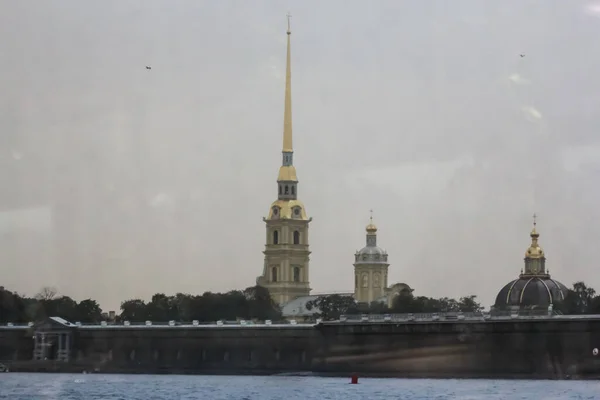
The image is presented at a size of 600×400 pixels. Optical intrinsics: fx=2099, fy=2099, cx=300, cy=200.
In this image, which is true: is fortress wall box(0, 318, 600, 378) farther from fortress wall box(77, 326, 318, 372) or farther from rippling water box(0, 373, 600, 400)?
Result: rippling water box(0, 373, 600, 400)

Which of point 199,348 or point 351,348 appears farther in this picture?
point 199,348

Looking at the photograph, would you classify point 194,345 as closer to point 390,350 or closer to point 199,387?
point 390,350

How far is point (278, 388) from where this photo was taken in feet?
411

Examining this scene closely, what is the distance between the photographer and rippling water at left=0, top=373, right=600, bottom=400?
111488 millimetres

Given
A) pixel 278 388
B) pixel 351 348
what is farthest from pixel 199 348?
pixel 278 388

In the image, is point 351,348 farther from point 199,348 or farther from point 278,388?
point 278,388

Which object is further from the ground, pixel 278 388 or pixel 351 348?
pixel 351 348

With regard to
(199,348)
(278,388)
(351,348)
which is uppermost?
(199,348)

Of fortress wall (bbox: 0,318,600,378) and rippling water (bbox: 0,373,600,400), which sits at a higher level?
fortress wall (bbox: 0,318,600,378)

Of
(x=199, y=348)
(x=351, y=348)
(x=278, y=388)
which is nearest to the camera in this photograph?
(x=278, y=388)

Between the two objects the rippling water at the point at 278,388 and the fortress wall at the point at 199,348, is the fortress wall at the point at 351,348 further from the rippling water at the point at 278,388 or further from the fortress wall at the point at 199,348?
the rippling water at the point at 278,388

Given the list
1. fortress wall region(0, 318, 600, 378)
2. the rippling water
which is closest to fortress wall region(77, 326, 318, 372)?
fortress wall region(0, 318, 600, 378)

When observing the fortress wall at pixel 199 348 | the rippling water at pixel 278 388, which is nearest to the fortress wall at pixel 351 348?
the fortress wall at pixel 199 348

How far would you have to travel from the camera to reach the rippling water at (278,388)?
111 metres
